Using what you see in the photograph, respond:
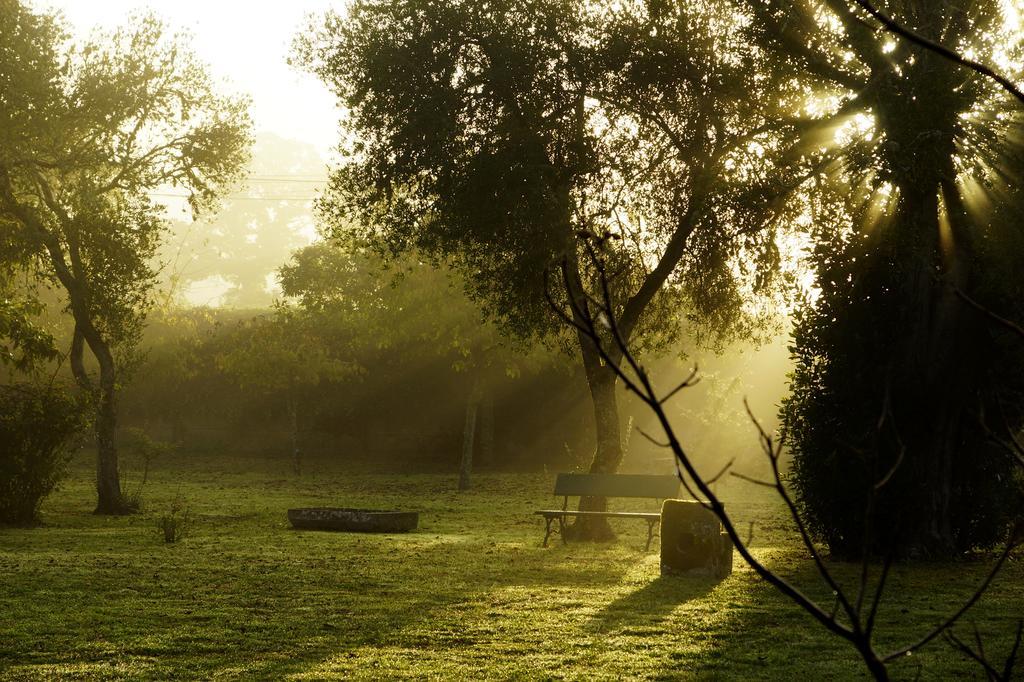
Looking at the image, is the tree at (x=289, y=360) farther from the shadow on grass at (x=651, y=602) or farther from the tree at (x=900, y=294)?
the shadow on grass at (x=651, y=602)

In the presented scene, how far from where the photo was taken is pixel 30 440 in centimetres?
1988

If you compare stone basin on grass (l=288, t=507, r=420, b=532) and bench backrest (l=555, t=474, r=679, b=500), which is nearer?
bench backrest (l=555, t=474, r=679, b=500)

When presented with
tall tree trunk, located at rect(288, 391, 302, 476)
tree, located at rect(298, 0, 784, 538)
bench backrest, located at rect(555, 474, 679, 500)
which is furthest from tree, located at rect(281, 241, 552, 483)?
bench backrest, located at rect(555, 474, 679, 500)

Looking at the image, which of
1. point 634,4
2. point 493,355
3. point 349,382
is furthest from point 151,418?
point 634,4

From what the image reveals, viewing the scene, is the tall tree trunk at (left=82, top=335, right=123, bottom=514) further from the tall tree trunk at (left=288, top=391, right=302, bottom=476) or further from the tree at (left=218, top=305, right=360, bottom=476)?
the tall tree trunk at (left=288, top=391, right=302, bottom=476)

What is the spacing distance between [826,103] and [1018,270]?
15.9 feet

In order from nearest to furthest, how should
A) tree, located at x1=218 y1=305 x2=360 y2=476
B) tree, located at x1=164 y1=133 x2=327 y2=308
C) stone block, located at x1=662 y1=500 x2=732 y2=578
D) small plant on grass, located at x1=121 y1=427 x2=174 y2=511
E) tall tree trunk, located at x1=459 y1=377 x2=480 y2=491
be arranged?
1. stone block, located at x1=662 y1=500 x2=732 y2=578
2. small plant on grass, located at x1=121 y1=427 x2=174 y2=511
3. tall tree trunk, located at x1=459 y1=377 x2=480 y2=491
4. tree, located at x1=218 y1=305 x2=360 y2=476
5. tree, located at x1=164 y1=133 x2=327 y2=308

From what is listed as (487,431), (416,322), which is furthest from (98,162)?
(487,431)

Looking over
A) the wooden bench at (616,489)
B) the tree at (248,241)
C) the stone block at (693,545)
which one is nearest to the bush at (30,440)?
the wooden bench at (616,489)

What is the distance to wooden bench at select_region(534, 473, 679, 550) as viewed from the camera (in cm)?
1741

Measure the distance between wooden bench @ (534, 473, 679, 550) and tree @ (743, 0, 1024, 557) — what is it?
7.63 feet

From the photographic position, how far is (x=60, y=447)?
2023cm

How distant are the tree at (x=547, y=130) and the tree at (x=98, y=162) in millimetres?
7250

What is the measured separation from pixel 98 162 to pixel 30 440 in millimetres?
7233
